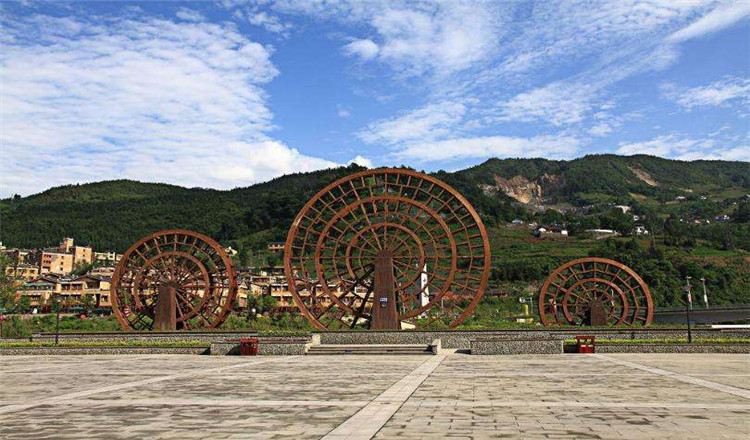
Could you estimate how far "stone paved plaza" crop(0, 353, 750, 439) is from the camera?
8.50 meters

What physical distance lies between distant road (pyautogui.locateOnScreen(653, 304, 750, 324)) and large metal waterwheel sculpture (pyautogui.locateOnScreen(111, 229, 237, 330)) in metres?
51.0

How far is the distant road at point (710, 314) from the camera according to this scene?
215 ft

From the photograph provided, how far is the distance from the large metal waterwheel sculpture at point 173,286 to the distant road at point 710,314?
50962 millimetres

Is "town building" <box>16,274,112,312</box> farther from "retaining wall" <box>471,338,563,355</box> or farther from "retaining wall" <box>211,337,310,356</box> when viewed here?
"retaining wall" <box>471,338,563,355</box>

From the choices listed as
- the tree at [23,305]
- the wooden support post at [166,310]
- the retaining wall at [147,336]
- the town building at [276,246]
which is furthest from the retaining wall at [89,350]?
the town building at [276,246]

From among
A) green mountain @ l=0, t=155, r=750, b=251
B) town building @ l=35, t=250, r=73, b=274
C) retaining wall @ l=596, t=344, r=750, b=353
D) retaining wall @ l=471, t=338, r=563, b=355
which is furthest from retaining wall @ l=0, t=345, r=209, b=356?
town building @ l=35, t=250, r=73, b=274

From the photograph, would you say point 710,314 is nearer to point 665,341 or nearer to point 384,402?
point 665,341

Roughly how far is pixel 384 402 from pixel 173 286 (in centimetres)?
3041

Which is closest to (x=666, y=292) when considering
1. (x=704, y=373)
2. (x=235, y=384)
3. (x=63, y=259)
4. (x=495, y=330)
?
(x=495, y=330)

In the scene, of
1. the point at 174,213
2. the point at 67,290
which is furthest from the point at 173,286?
the point at 174,213

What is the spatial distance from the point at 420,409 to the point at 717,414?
466cm

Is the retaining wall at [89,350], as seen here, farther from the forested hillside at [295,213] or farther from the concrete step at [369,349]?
the forested hillside at [295,213]

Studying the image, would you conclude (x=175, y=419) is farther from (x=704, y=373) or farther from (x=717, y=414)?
(x=704, y=373)

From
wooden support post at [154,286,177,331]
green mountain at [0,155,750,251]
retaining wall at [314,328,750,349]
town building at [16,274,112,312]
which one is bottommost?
retaining wall at [314,328,750,349]
